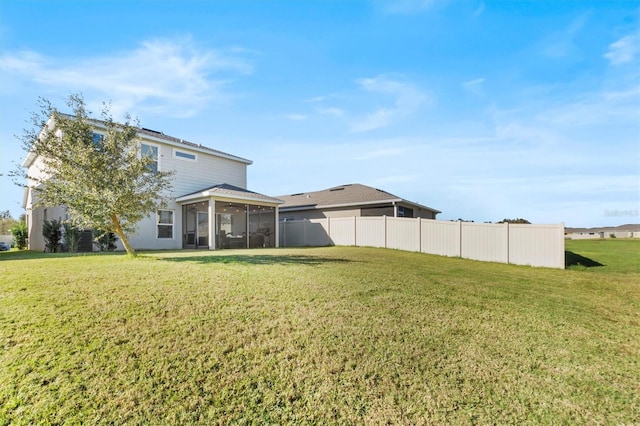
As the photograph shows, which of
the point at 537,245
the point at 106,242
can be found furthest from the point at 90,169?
the point at 537,245

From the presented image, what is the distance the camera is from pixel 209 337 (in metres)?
3.77

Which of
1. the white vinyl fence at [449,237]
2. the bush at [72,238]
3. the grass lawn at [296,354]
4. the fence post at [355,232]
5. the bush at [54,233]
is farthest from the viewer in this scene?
the fence post at [355,232]

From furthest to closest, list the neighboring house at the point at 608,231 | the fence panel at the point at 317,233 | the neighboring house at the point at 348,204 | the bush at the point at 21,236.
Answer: the neighboring house at the point at 608,231 → the bush at the point at 21,236 → the neighboring house at the point at 348,204 → the fence panel at the point at 317,233

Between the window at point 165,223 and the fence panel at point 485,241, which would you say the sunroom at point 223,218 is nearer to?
the window at point 165,223

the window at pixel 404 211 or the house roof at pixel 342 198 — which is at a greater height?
the house roof at pixel 342 198

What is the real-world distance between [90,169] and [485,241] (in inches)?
561

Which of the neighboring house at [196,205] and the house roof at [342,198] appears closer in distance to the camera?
the neighboring house at [196,205]

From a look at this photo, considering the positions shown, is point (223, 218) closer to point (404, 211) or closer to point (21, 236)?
point (404, 211)

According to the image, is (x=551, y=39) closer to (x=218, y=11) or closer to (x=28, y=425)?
(x=218, y=11)

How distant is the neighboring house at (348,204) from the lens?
18.7 metres

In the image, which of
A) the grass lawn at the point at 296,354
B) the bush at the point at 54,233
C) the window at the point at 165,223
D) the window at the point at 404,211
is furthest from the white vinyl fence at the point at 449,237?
the bush at the point at 54,233

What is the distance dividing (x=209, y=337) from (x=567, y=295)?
7.71 m

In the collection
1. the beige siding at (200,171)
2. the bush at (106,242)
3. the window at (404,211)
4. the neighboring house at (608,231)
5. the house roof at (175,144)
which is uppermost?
the house roof at (175,144)

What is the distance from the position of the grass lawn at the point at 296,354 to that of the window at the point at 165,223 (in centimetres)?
896
